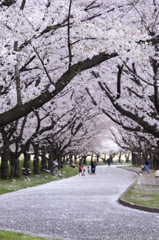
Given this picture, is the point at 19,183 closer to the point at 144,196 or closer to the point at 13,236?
the point at 144,196

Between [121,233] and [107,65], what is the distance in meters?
14.4

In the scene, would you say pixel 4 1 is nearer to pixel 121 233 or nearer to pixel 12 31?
pixel 12 31

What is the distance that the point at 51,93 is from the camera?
381 inches

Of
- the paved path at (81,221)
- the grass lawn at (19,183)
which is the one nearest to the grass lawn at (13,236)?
the paved path at (81,221)


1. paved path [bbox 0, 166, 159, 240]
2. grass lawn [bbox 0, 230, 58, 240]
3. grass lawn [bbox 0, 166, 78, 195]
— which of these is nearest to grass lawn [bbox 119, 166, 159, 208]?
paved path [bbox 0, 166, 159, 240]

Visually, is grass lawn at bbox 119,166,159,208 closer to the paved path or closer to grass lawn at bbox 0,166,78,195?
the paved path

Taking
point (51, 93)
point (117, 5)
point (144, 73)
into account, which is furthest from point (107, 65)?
point (51, 93)

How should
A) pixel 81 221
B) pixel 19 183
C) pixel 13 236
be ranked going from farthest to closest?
pixel 19 183, pixel 81 221, pixel 13 236

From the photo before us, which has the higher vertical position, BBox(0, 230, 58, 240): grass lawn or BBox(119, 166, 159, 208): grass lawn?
BBox(0, 230, 58, 240): grass lawn

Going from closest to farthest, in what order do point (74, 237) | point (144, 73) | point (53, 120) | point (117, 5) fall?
point (74, 237), point (117, 5), point (144, 73), point (53, 120)

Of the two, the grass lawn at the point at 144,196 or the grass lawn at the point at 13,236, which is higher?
the grass lawn at the point at 13,236

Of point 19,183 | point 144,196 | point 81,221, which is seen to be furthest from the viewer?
point 19,183

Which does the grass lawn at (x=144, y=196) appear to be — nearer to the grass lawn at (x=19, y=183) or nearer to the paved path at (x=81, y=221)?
the paved path at (x=81, y=221)

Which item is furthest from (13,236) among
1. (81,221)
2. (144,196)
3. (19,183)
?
(19,183)
